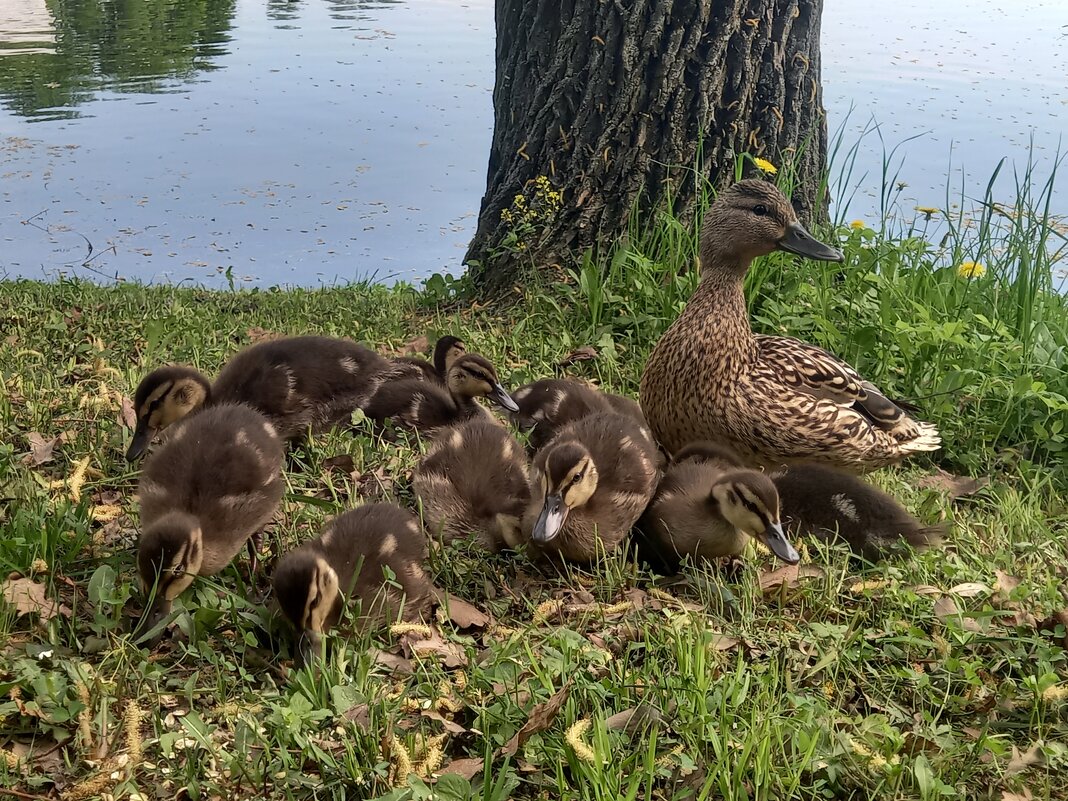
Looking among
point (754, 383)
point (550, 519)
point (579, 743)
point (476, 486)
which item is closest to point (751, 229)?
point (754, 383)

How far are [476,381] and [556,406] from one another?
0.30 meters

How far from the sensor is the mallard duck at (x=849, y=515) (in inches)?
123

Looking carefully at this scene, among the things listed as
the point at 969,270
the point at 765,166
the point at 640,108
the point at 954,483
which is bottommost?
the point at 954,483

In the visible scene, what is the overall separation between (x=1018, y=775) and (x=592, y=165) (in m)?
3.52

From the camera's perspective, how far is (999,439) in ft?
13.9

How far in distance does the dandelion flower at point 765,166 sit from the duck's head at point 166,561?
3.26 m

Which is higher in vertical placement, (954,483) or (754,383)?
(754,383)

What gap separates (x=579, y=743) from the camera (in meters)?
2.08

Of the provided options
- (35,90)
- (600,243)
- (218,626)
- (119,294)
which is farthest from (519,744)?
(35,90)

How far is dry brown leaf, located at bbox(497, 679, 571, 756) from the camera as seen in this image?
7.10ft

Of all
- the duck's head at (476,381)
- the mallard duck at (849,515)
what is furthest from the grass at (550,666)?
the duck's head at (476,381)

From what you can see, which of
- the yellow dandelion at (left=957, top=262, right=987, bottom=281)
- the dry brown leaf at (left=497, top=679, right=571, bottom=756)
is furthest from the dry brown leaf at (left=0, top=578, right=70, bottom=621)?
the yellow dandelion at (left=957, top=262, right=987, bottom=281)

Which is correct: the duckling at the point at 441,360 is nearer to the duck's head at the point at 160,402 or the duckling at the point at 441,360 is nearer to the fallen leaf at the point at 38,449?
the duck's head at the point at 160,402

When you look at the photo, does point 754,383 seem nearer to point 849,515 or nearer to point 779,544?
point 849,515
